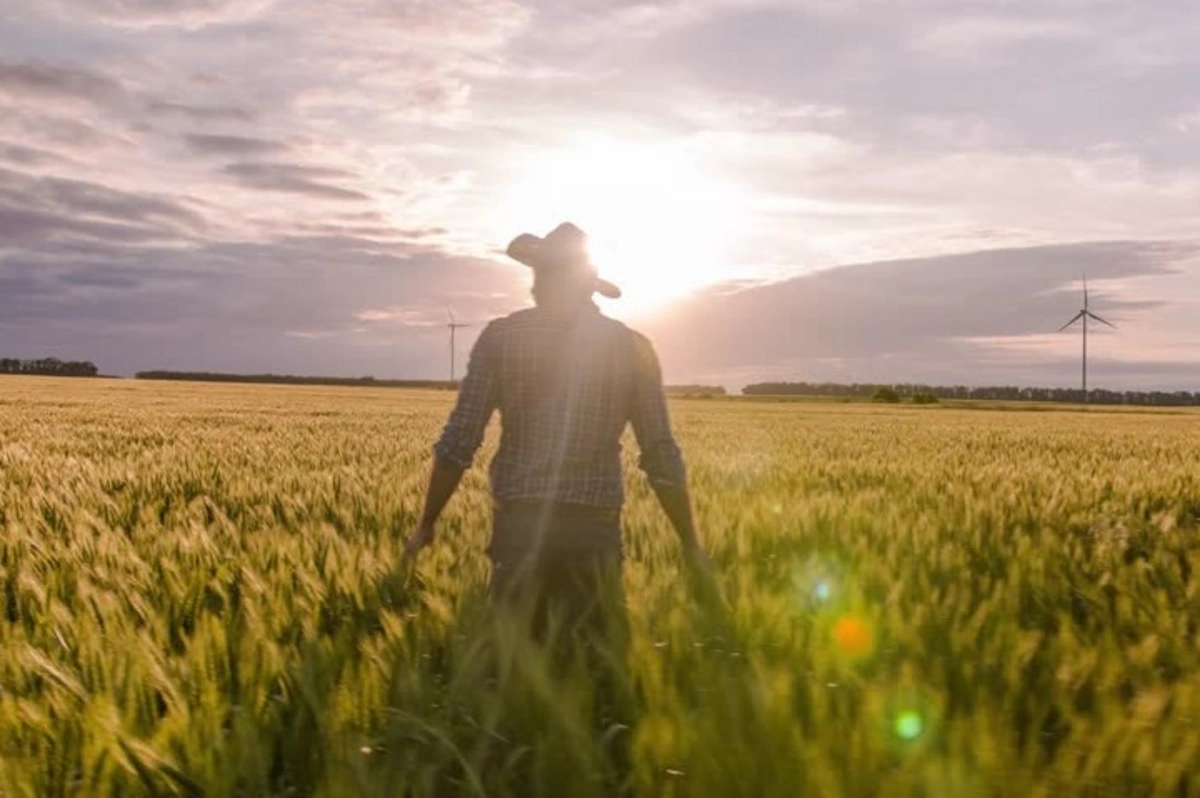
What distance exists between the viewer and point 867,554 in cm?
514

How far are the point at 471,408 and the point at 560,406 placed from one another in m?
0.38

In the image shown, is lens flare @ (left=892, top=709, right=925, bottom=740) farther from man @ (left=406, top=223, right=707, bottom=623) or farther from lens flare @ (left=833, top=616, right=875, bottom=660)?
man @ (left=406, top=223, right=707, bottom=623)

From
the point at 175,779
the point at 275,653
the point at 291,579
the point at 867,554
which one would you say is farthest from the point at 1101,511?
the point at 175,779

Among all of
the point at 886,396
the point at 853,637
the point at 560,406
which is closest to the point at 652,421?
the point at 560,406

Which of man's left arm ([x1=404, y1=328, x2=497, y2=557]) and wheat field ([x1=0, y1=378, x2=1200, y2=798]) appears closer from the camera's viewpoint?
wheat field ([x1=0, y1=378, x2=1200, y2=798])

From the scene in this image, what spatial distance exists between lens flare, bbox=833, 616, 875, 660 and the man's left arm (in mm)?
1713

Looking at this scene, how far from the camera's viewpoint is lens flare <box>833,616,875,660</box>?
3082 mm

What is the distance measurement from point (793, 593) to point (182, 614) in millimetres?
2325

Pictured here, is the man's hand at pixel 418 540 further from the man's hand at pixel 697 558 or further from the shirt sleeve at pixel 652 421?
the man's hand at pixel 697 558

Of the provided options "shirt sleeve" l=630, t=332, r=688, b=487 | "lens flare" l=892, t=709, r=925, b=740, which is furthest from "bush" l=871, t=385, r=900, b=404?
"lens flare" l=892, t=709, r=925, b=740

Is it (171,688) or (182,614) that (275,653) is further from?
(182,614)

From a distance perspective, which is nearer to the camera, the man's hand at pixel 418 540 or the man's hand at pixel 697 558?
the man's hand at pixel 697 558

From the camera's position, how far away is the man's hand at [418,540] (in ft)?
14.4

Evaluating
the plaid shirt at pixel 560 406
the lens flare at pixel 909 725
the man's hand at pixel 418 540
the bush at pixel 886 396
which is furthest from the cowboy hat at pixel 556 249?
the bush at pixel 886 396
